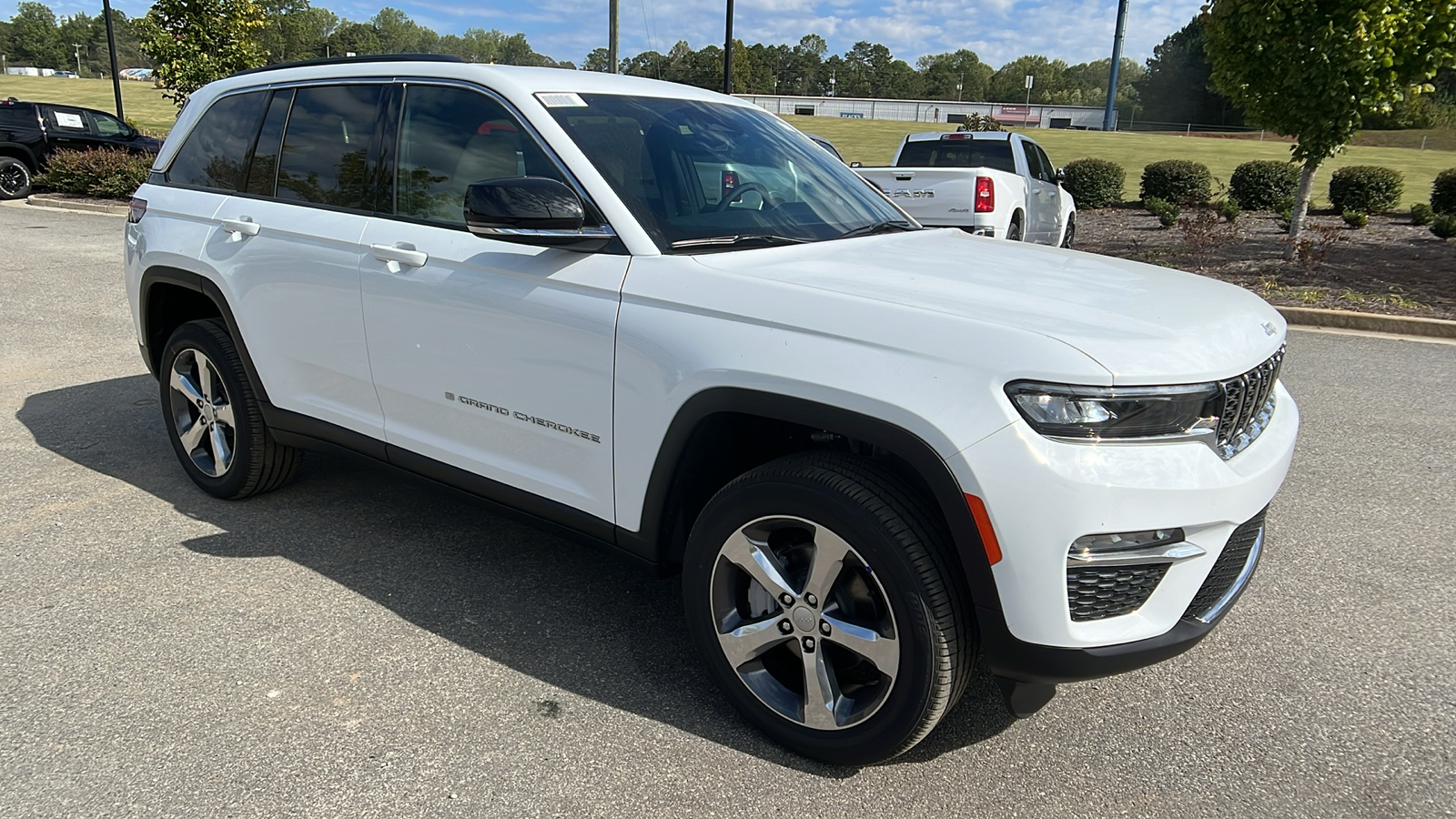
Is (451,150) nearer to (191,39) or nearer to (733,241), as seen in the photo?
(733,241)

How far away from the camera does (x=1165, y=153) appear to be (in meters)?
43.7

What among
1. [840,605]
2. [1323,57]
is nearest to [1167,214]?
[1323,57]

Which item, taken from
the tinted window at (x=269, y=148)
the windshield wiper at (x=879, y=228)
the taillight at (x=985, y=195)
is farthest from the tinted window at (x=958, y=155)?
the tinted window at (x=269, y=148)

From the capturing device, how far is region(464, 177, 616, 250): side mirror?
108 inches

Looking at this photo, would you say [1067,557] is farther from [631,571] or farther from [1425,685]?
[631,571]

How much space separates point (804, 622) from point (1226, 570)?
3.57 feet

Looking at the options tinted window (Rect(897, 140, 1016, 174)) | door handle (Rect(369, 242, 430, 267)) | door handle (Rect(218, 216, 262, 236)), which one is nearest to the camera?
door handle (Rect(369, 242, 430, 267))

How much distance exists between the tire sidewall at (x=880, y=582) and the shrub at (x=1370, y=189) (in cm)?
2117

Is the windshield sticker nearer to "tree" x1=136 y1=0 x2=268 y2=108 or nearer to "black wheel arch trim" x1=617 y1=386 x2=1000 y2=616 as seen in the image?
"black wheel arch trim" x1=617 y1=386 x2=1000 y2=616

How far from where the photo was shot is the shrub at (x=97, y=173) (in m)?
18.5

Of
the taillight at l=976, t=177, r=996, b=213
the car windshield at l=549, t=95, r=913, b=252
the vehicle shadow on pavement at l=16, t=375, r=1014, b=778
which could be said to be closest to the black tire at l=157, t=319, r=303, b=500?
the vehicle shadow on pavement at l=16, t=375, r=1014, b=778

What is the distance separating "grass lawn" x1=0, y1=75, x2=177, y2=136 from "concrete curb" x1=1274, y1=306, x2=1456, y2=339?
155ft

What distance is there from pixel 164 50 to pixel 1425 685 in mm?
24270

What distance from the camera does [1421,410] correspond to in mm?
6320
